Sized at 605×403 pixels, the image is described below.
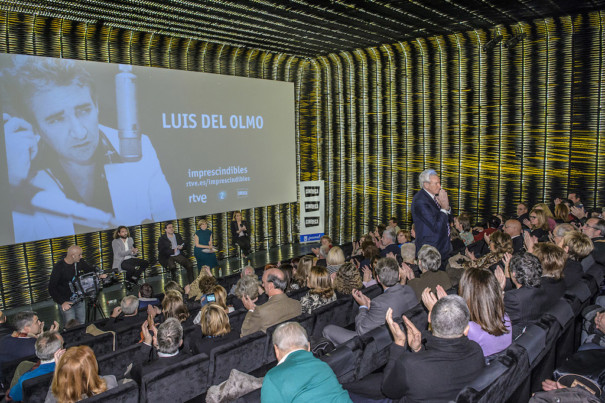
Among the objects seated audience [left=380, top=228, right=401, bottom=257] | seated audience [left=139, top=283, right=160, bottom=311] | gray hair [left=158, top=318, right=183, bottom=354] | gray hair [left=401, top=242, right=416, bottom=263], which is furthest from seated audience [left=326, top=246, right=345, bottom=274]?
gray hair [left=158, top=318, right=183, bottom=354]

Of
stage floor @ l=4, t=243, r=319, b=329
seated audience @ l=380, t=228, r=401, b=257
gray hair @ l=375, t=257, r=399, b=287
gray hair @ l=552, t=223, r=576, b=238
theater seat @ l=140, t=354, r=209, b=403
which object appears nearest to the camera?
theater seat @ l=140, t=354, r=209, b=403

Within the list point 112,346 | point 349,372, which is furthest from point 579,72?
point 112,346

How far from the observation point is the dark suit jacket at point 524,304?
10.6 ft

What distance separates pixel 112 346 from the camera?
4191 millimetres

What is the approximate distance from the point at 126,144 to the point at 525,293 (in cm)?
701

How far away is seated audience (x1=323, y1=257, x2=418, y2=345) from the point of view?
356 centimetres

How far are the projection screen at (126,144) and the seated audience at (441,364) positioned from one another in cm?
679

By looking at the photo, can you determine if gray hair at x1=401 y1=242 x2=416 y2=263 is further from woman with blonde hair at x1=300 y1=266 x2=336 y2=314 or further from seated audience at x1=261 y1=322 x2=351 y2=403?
seated audience at x1=261 y1=322 x2=351 y2=403

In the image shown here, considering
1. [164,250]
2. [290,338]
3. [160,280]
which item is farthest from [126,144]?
[290,338]

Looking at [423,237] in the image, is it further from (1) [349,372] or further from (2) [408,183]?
(2) [408,183]

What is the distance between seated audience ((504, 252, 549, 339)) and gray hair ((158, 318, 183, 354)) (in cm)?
236

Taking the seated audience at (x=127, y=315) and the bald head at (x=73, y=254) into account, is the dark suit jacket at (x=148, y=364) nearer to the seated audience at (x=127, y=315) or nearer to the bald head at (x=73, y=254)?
the seated audience at (x=127, y=315)

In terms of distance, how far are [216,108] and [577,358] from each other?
7.85m
